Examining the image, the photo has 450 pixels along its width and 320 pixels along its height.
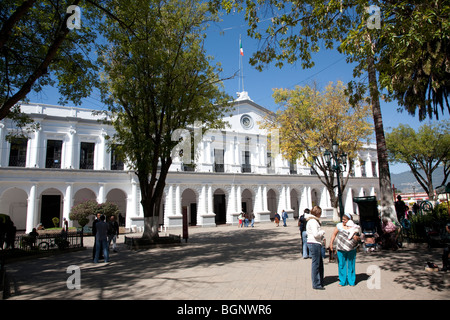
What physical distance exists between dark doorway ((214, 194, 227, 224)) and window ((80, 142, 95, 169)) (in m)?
13.0

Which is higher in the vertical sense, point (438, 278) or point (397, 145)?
point (397, 145)

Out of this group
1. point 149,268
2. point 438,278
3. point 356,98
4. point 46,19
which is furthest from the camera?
point 46,19

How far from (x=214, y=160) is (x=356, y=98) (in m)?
21.3

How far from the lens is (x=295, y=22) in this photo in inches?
294

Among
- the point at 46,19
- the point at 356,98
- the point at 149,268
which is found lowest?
the point at 149,268

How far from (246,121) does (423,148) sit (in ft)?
58.5

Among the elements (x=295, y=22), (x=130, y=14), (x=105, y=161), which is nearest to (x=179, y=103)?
(x=130, y=14)

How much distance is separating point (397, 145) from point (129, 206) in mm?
27708

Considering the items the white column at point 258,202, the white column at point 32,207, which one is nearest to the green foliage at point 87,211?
the white column at point 32,207

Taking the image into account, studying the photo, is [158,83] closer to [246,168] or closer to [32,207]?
[32,207]

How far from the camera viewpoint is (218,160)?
2853cm

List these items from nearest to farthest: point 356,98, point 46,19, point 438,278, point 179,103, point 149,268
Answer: point 438,278 < point 356,98 < point 149,268 < point 46,19 < point 179,103

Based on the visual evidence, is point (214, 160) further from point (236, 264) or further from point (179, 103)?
point (236, 264)

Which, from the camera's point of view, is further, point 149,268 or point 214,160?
point 214,160
